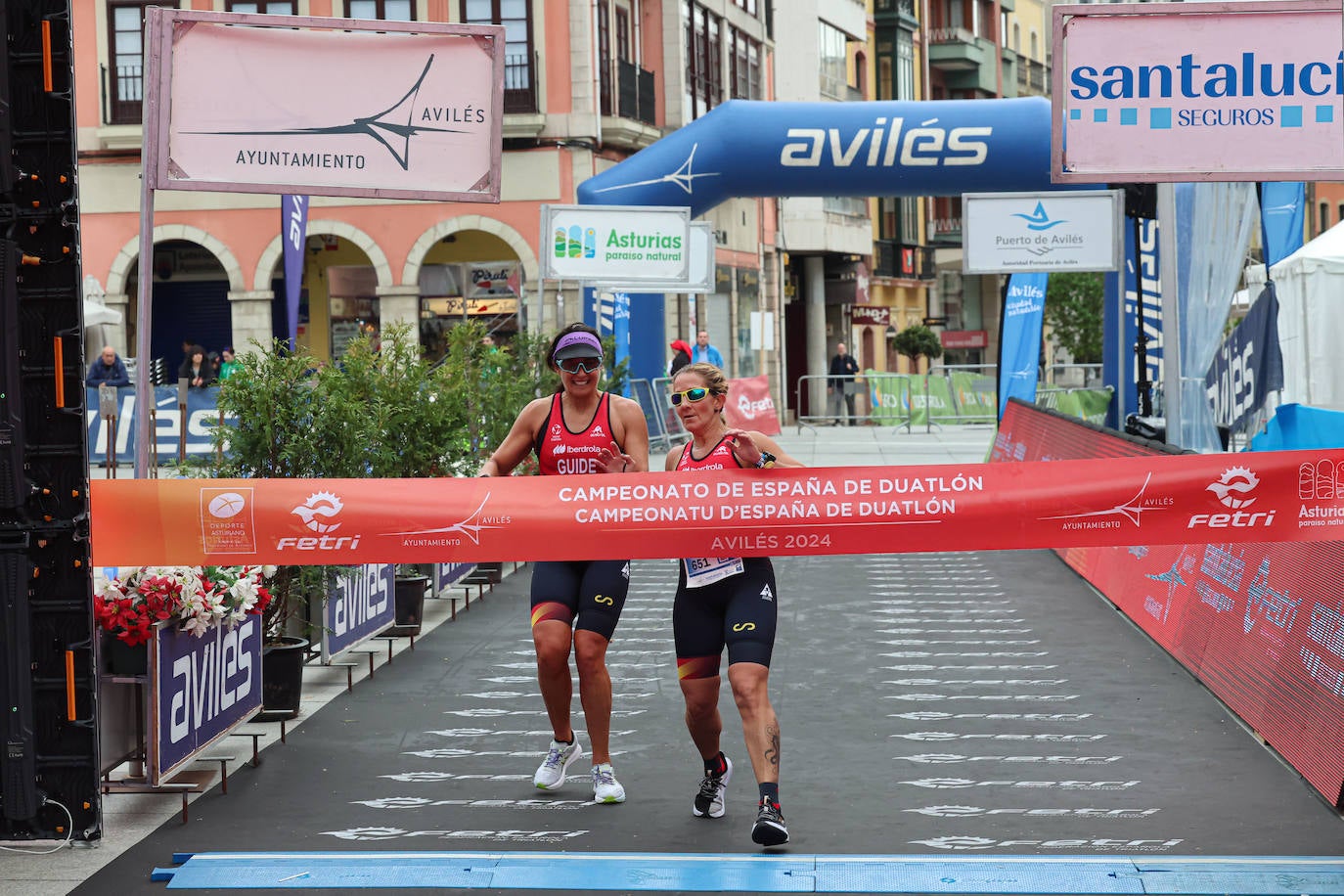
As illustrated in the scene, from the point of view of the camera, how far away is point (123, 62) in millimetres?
36688

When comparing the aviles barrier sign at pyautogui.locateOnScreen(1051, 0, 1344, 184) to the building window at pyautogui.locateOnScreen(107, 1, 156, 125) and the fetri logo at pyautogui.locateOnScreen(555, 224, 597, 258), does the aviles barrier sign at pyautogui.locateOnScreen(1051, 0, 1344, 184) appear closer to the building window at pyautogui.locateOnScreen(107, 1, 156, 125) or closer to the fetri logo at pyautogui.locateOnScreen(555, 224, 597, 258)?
the fetri logo at pyautogui.locateOnScreen(555, 224, 597, 258)

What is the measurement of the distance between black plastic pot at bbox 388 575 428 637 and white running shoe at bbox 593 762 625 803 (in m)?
4.48

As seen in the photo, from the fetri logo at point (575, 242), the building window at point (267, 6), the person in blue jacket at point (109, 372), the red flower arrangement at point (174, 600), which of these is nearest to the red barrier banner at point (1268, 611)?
the red flower arrangement at point (174, 600)

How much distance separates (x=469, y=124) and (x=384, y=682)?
3341mm

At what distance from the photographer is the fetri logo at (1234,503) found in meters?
7.16

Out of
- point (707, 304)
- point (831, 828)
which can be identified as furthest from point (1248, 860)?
point (707, 304)

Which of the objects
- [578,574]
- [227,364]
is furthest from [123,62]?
[578,574]

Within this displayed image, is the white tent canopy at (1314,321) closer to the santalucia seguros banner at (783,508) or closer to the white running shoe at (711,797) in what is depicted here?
the santalucia seguros banner at (783,508)

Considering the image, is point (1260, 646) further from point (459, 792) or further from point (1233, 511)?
point (459, 792)

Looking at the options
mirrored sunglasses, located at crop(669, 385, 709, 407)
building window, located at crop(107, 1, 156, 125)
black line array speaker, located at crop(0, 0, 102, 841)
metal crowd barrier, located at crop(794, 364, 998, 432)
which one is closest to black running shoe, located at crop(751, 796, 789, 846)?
mirrored sunglasses, located at crop(669, 385, 709, 407)

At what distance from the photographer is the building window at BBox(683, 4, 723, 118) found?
1673 inches

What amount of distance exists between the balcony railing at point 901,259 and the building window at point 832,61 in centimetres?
698

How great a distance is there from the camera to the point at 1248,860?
246 inches

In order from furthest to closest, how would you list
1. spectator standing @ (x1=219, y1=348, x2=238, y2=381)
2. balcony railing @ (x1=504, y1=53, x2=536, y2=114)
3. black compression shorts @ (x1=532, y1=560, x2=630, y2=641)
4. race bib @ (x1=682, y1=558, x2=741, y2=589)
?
balcony railing @ (x1=504, y1=53, x2=536, y2=114)
spectator standing @ (x1=219, y1=348, x2=238, y2=381)
black compression shorts @ (x1=532, y1=560, x2=630, y2=641)
race bib @ (x1=682, y1=558, x2=741, y2=589)
